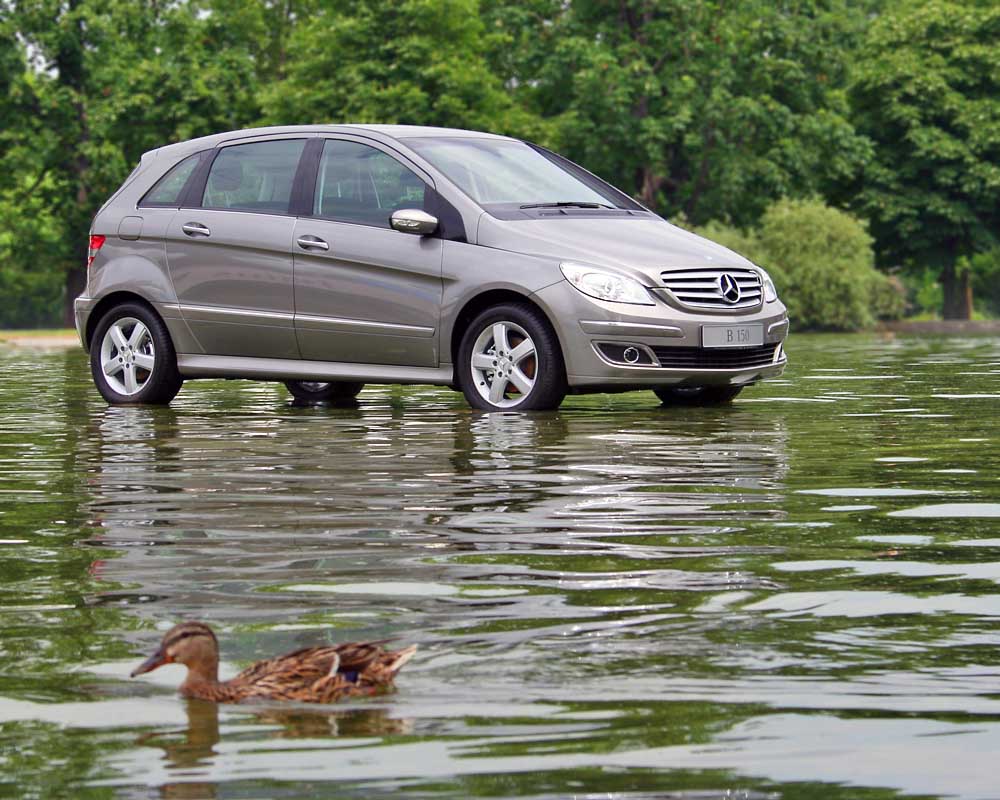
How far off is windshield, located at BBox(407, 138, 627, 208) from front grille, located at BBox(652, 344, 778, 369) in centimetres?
143

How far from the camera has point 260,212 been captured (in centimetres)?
1423

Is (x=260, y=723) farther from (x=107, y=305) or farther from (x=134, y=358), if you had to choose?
(x=107, y=305)

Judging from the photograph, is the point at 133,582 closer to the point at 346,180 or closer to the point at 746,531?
the point at 746,531

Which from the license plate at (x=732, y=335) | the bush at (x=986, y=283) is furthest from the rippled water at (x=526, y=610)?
the bush at (x=986, y=283)

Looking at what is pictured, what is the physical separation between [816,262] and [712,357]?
39485 mm

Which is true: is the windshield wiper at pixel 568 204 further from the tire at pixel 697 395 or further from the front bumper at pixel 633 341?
the tire at pixel 697 395

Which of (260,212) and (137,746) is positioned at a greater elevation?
(260,212)

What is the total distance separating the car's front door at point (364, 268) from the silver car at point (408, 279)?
0.04 feet

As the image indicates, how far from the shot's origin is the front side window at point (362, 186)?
44.9 feet

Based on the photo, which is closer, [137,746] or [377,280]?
[137,746]

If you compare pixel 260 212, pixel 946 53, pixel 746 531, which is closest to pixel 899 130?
pixel 946 53

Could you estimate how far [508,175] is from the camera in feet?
46.3

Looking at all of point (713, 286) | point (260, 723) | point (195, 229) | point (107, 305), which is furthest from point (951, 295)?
point (260, 723)

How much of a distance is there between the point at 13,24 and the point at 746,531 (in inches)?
2296
